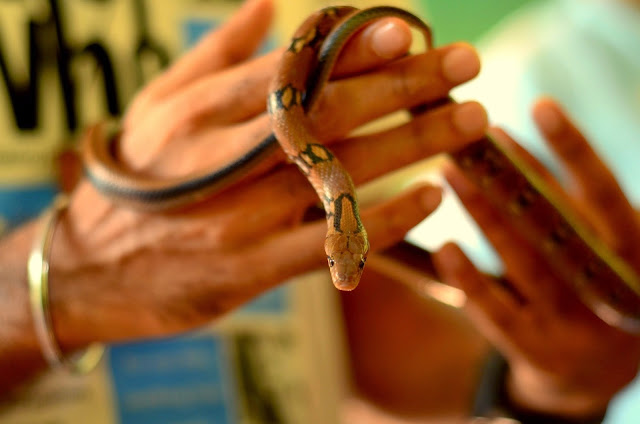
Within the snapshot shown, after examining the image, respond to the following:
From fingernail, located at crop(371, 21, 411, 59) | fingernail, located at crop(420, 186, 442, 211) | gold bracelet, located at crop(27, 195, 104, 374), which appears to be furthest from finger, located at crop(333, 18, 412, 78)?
gold bracelet, located at crop(27, 195, 104, 374)

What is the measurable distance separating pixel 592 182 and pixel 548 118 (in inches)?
5.8

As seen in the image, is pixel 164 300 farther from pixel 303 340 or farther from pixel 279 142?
pixel 303 340

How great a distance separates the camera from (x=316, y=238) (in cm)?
57

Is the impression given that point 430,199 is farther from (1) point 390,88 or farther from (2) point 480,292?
(2) point 480,292

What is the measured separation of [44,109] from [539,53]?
5.11 ft

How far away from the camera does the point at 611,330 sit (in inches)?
34.3

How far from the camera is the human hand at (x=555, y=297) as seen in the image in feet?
2.51

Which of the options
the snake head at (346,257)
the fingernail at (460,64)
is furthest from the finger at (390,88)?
the snake head at (346,257)

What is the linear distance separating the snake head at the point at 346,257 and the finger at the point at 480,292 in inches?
11.8

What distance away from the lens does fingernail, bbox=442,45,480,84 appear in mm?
497

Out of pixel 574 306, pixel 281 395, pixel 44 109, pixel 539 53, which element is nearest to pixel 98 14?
pixel 44 109

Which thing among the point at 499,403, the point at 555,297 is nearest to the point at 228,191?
the point at 555,297

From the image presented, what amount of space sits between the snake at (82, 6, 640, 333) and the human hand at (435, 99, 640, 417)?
0.03 metres

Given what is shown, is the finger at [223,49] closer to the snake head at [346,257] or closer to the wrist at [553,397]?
the snake head at [346,257]
